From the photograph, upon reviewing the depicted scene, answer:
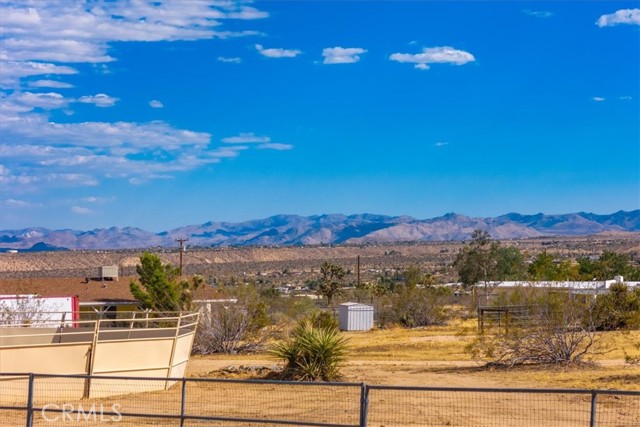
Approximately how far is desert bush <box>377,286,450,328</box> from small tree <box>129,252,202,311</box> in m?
12.5

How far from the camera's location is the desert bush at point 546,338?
97.5 feet

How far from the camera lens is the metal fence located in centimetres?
1906

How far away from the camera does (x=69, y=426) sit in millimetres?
19078

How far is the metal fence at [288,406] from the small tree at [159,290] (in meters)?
22.0

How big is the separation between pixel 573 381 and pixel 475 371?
4119mm

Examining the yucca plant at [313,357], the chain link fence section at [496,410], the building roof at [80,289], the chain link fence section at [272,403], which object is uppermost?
the building roof at [80,289]

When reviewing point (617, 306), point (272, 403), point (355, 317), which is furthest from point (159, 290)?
point (272, 403)

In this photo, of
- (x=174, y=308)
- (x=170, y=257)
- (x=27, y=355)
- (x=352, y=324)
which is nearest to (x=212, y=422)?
(x=27, y=355)

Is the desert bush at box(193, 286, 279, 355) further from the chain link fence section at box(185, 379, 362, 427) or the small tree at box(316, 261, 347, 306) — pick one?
the small tree at box(316, 261, 347, 306)

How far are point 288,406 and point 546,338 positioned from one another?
1125cm

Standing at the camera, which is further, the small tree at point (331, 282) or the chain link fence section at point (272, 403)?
the small tree at point (331, 282)

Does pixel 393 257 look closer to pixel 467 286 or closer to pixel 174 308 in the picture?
pixel 467 286

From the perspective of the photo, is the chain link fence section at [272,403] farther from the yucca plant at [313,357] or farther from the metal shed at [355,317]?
the metal shed at [355,317]

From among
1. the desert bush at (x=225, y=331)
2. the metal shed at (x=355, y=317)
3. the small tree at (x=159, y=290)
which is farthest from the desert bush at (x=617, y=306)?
the small tree at (x=159, y=290)
